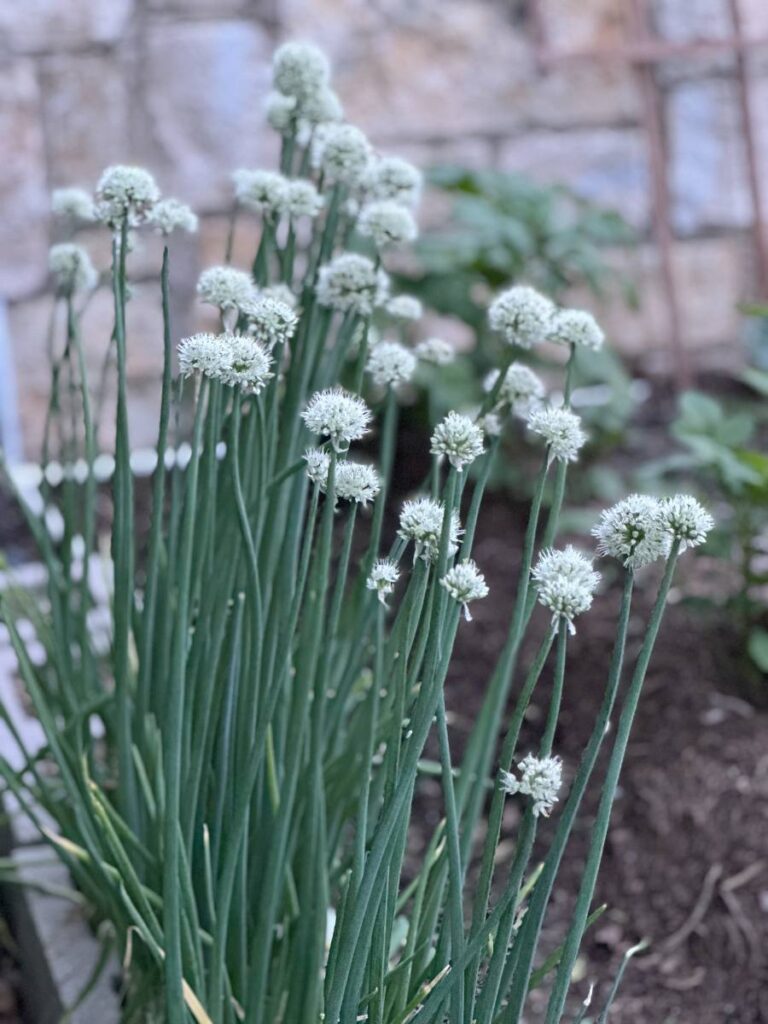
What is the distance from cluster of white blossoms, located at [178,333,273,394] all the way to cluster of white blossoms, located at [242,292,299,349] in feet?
0.29

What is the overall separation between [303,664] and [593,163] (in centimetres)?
239

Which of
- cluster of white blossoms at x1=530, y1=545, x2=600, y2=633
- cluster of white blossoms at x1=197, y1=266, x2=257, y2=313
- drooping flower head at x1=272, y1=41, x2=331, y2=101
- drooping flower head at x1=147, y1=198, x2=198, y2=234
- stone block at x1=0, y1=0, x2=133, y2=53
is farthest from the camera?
stone block at x1=0, y1=0, x2=133, y2=53

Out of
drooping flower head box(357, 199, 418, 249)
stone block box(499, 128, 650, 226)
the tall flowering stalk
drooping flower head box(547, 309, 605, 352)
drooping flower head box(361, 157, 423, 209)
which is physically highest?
stone block box(499, 128, 650, 226)

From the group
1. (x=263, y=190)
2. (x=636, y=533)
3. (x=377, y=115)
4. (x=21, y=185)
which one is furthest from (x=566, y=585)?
(x=377, y=115)

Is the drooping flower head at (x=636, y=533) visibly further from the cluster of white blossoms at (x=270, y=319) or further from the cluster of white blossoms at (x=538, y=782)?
the cluster of white blossoms at (x=270, y=319)

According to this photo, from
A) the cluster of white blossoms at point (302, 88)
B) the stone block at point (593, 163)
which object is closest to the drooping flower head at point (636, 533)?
the cluster of white blossoms at point (302, 88)

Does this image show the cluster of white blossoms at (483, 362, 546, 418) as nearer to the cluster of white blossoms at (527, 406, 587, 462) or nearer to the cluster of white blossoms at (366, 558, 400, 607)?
the cluster of white blossoms at (527, 406, 587, 462)

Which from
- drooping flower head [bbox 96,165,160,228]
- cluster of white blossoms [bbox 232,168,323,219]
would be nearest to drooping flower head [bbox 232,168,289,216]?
cluster of white blossoms [bbox 232,168,323,219]

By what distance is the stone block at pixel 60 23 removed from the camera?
2.32m

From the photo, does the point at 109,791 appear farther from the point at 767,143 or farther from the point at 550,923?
the point at 767,143

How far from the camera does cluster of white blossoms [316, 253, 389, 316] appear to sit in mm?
1045

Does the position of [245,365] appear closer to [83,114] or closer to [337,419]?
[337,419]

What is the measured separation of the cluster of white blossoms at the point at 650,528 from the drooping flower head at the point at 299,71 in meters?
0.60

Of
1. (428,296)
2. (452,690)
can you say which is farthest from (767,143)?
(452,690)
